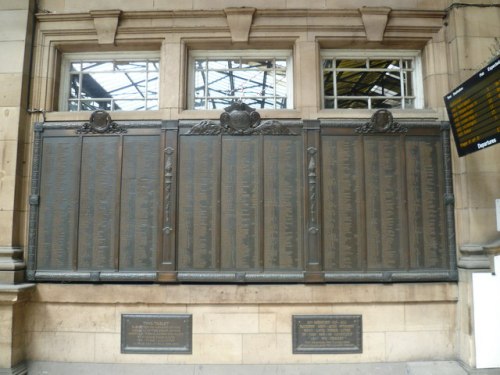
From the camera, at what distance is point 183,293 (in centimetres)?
545

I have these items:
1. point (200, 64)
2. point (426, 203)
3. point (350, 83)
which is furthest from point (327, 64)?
point (426, 203)

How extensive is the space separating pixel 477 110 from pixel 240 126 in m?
3.35

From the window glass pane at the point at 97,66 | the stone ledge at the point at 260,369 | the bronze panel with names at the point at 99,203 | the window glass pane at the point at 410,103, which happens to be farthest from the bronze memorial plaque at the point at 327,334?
the window glass pane at the point at 97,66

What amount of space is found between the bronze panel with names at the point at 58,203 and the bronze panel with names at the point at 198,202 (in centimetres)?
173

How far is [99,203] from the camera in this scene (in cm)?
564

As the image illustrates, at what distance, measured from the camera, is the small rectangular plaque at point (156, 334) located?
17.7 ft

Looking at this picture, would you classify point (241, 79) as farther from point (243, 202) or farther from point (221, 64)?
point (243, 202)

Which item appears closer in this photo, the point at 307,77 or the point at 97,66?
the point at 307,77

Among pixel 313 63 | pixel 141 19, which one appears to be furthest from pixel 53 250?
pixel 313 63

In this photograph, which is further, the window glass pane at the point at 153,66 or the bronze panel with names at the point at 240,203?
the window glass pane at the point at 153,66

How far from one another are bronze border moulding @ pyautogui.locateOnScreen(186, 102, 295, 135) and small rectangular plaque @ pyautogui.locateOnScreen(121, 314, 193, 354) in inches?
116

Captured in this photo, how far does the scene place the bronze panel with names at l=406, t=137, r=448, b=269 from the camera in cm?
554

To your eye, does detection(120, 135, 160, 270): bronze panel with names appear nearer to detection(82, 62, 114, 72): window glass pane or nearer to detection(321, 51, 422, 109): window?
detection(82, 62, 114, 72): window glass pane

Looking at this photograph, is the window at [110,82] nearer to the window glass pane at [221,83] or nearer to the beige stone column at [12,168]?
the beige stone column at [12,168]
